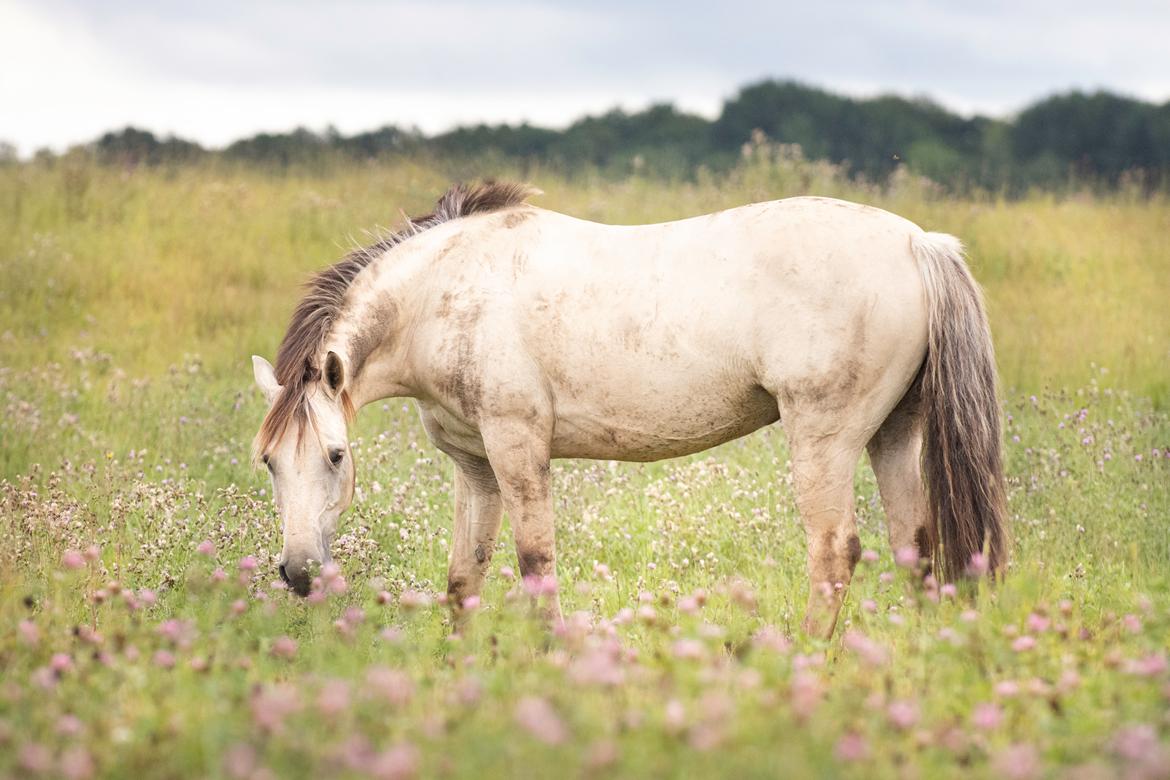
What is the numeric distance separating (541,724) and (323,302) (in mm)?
3238

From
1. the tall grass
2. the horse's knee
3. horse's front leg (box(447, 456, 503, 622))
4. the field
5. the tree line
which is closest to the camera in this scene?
the field

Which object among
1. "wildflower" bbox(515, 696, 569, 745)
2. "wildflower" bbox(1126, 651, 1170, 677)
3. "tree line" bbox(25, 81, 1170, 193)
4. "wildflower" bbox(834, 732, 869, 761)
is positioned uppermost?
"tree line" bbox(25, 81, 1170, 193)

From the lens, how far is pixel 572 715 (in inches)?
111

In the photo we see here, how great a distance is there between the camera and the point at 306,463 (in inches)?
189

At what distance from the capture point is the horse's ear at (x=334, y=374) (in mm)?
4824

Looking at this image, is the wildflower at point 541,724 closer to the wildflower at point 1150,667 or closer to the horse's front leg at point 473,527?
the wildflower at point 1150,667

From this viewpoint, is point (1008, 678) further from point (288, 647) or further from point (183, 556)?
point (183, 556)

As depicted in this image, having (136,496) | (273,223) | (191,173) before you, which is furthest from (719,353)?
(191,173)

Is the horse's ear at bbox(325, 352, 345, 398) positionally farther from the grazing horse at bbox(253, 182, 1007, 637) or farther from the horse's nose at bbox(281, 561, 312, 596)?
the horse's nose at bbox(281, 561, 312, 596)

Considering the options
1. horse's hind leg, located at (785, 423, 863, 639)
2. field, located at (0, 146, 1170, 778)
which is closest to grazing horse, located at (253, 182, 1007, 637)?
horse's hind leg, located at (785, 423, 863, 639)

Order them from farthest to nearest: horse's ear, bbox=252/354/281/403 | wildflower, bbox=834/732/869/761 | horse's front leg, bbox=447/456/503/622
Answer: horse's front leg, bbox=447/456/503/622, horse's ear, bbox=252/354/281/403, wildflower, bbox=834/732/869/761

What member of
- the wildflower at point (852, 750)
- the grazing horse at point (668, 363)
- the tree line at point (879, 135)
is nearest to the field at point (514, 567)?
the wildflower at point (852, 750)

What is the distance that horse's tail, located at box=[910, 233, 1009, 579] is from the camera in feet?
15.7

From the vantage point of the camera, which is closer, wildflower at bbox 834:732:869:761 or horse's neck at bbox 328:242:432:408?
wildflower at bbox 834:732:869:761
